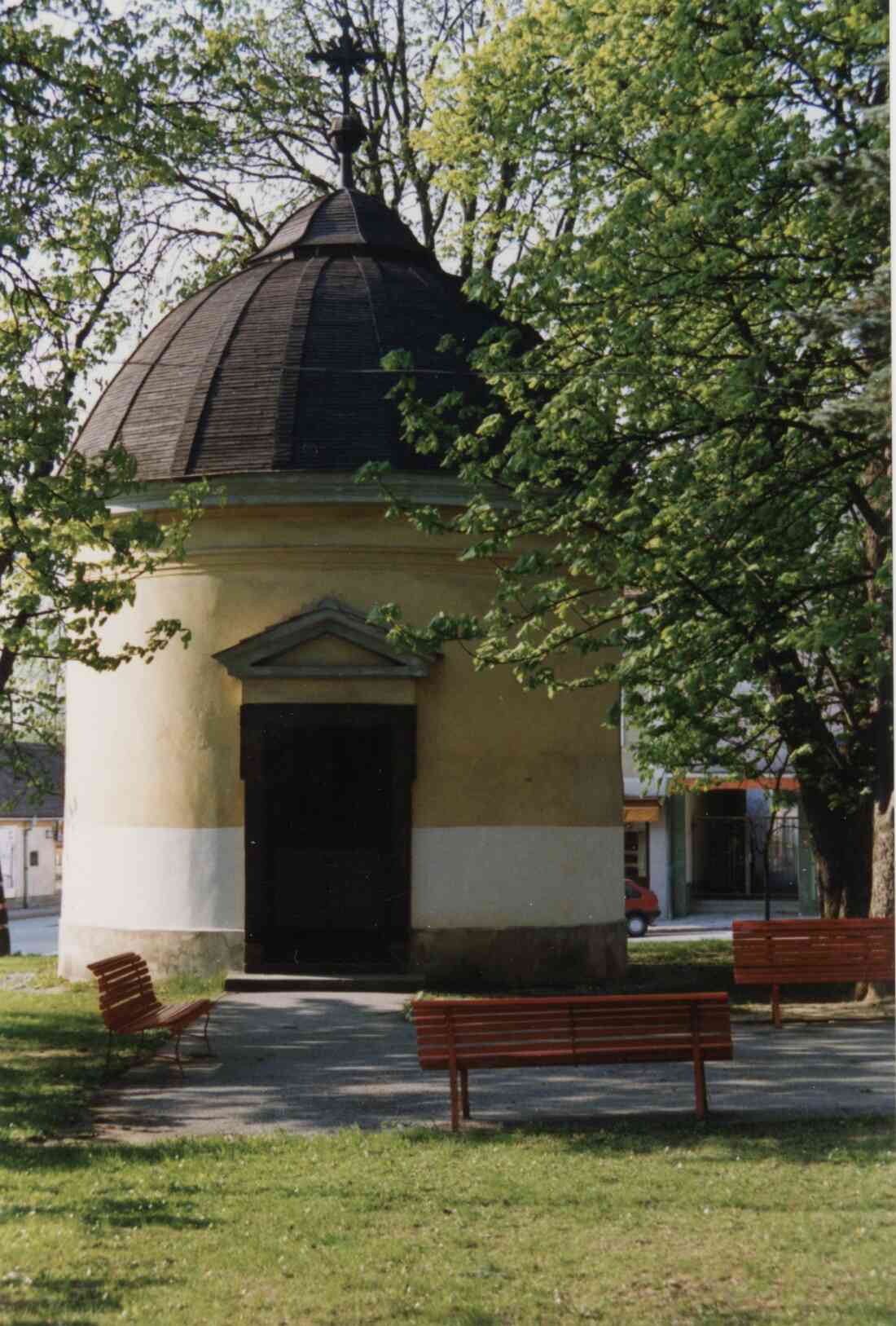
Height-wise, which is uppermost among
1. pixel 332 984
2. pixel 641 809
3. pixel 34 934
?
pixel 641 809

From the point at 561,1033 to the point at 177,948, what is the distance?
30.4 ft

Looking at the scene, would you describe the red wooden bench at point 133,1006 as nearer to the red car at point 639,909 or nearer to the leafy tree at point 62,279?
the leafy tree at point 62,279

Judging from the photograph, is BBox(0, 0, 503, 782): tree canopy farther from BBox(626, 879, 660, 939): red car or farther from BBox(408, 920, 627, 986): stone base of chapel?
BBox(626, 879, 660, 939): red car

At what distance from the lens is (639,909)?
34844mm

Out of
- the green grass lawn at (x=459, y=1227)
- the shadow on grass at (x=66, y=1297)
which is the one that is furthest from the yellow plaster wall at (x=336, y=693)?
the shadow on grass at (x=66, y=1297)

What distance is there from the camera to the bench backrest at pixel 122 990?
475 inches

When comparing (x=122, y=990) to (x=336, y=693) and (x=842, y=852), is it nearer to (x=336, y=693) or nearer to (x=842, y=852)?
(x=336, y=693)

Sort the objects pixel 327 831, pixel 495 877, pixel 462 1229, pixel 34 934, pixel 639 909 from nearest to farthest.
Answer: pixel 462 1229 → pixel 495 877 → pixel 327 831 → pixel 639 909 → pixel 34 934

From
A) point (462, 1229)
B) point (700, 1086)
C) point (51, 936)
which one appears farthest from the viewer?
point (51, 936)

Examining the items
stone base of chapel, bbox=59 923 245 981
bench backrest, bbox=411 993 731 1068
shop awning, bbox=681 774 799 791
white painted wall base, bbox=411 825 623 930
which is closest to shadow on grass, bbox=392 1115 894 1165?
bench backrest, bbox=411 993 731 1068

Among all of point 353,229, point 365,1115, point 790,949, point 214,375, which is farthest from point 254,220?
point 365,1115

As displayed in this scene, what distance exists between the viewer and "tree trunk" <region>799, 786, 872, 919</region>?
18766mm

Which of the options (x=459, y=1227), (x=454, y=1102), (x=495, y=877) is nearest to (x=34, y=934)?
(x=495, y=877)

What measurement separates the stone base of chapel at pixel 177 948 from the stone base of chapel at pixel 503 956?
2.13 metres
